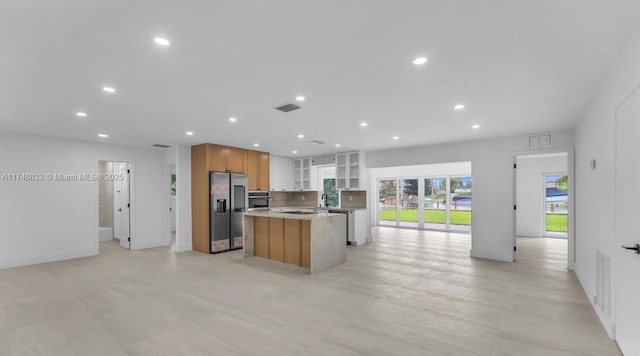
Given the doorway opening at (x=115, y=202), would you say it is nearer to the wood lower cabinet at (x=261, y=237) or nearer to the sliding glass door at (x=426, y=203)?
the wood lower cabinet at (x=261, y=237)

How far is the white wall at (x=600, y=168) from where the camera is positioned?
7.85ft

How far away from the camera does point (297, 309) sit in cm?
349

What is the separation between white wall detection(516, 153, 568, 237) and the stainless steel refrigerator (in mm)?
8383

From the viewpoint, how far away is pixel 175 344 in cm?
270

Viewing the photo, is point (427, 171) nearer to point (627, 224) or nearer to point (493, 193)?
point (493, 193)

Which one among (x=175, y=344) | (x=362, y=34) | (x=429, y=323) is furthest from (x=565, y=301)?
(x=175, y=344)

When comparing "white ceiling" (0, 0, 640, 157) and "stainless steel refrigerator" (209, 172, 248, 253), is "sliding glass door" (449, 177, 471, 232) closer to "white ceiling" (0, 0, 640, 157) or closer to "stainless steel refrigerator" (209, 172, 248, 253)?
"white ceiling" (0, 0, 640, 157)

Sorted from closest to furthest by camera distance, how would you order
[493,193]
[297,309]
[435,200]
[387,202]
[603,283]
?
[603,283]
[297,309]
[493,193]
[435,200]
[387,202]

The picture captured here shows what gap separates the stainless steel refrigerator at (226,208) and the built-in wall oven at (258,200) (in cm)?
24

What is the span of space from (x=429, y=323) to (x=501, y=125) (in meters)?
3.81

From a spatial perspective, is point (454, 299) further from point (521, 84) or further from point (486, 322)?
point (521, 84)

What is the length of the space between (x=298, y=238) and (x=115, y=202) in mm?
6302

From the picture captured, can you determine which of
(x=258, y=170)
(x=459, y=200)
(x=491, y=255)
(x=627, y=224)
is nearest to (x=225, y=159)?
(x=258, y=170)

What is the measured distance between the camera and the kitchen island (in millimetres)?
5160
